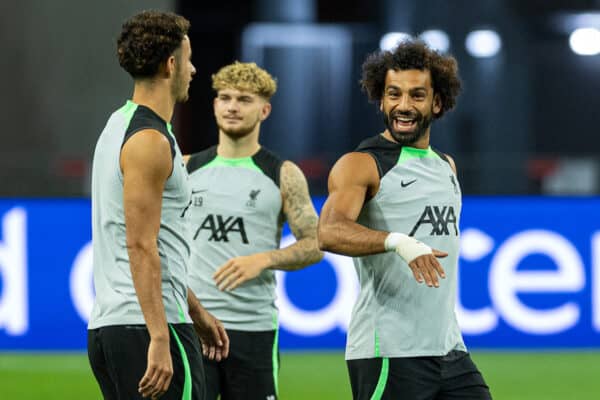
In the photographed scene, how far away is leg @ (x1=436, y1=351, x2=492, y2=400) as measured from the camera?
4852mm

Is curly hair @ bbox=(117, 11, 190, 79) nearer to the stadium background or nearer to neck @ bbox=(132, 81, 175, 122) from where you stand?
neck @ bbox=(132, 81, 175, 122)

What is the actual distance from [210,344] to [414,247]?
2.98 feet

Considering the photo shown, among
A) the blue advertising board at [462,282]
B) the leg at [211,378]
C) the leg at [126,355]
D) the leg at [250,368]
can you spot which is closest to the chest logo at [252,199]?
the leg at [250,368]

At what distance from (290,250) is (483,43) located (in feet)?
29.3

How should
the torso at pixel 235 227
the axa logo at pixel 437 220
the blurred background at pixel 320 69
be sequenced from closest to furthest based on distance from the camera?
the axa logo at pixel 437 220 → the torso at pixel 235 227 → the blurred background at pixel 320 69

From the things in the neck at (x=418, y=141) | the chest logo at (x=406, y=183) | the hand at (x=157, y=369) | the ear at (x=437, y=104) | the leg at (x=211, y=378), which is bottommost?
the leg at (x=211, y=378)

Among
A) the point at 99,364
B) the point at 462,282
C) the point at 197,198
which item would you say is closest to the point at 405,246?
the point at 99,364

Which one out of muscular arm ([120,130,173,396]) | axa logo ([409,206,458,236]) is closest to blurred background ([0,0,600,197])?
axa logo ([409,206,458,236])

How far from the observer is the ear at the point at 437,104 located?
519cm

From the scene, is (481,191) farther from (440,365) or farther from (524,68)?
(440,365)

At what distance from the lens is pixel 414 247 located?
14.7 ft

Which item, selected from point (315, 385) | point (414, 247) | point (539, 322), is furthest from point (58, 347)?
point (414, 247)

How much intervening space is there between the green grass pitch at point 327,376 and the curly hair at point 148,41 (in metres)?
5.04

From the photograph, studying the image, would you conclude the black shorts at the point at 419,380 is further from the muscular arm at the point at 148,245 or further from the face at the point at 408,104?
the muscular arm at the point at 148,245
